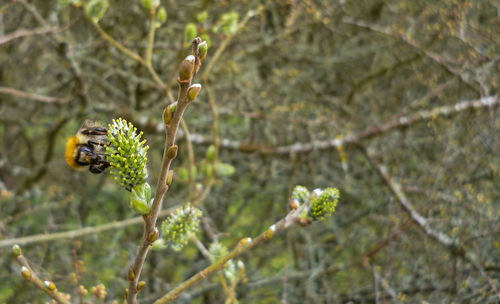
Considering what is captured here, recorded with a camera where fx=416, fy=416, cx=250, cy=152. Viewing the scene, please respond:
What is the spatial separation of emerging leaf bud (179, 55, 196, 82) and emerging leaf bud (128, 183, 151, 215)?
0.27 metres

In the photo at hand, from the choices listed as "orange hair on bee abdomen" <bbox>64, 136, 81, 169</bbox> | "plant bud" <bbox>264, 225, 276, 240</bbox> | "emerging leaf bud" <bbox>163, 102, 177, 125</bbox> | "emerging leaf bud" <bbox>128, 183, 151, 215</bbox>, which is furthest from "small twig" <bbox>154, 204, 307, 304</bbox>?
"orange hair on bee abdomen" <bbox>64, 136, 81, 169</bbox>

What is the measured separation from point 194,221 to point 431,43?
101 inches

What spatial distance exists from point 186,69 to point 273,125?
2630 millimetres

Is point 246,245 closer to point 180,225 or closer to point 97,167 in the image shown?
point 180,225

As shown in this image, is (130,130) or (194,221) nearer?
(130,130)

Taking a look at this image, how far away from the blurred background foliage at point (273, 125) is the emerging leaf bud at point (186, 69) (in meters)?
1.61

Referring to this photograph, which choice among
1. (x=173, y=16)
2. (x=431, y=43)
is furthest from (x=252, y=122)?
(x=431, y=43)

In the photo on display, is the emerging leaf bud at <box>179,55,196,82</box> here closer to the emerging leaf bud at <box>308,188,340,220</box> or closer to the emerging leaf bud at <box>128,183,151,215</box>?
the emerging leaf bud at <box>128,183,151,215</box>

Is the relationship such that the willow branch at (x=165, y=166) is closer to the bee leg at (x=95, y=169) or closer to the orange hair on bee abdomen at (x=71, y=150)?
the bee leg at (x=95, y=169)

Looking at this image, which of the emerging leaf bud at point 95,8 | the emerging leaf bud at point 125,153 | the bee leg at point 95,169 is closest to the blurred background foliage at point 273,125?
the emerging leaf bud at point 95,8

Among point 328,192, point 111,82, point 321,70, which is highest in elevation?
point 111,82

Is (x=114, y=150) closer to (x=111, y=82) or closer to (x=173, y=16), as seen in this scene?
(x=173, y=16)

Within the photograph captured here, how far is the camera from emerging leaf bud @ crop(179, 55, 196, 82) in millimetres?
660

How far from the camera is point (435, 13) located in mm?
2922
